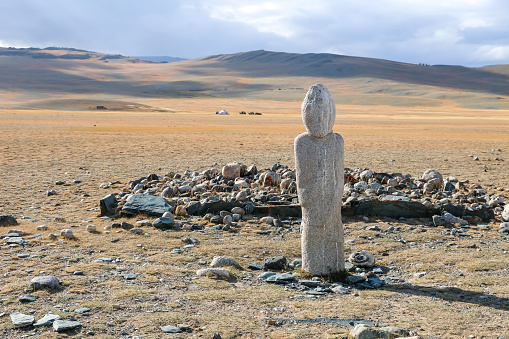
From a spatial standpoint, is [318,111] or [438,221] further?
[438,221]

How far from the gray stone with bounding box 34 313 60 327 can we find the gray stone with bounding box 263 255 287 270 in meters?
3.57

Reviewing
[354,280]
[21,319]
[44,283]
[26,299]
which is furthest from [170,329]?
[354,280]

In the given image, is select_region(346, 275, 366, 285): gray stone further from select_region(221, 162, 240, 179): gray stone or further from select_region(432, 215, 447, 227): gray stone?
select_region(221, 162, 240, 179): gray stone

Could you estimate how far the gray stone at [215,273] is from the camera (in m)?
7.83

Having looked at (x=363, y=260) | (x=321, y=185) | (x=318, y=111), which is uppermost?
(x=318, y=111)

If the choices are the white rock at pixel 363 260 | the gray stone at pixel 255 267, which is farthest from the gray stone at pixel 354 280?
the gray stone at pixel 255 267

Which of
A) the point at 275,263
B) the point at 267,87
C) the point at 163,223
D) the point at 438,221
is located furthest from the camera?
the point at 267,87

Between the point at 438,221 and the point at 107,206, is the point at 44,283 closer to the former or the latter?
the point at 107,206

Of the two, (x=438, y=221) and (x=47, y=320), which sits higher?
(x=47, y=320)

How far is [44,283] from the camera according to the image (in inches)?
272

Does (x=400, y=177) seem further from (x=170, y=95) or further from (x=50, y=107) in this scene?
(x=170, y=95)

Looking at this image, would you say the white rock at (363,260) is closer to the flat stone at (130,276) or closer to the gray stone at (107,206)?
the flat stone at (130,276)

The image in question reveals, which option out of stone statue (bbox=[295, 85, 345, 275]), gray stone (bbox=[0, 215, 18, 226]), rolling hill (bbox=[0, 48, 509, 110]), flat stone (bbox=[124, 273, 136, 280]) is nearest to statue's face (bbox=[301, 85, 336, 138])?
stone statue (bbox=[295, 85, 345, 275])

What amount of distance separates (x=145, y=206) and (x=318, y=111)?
5.93 meters
